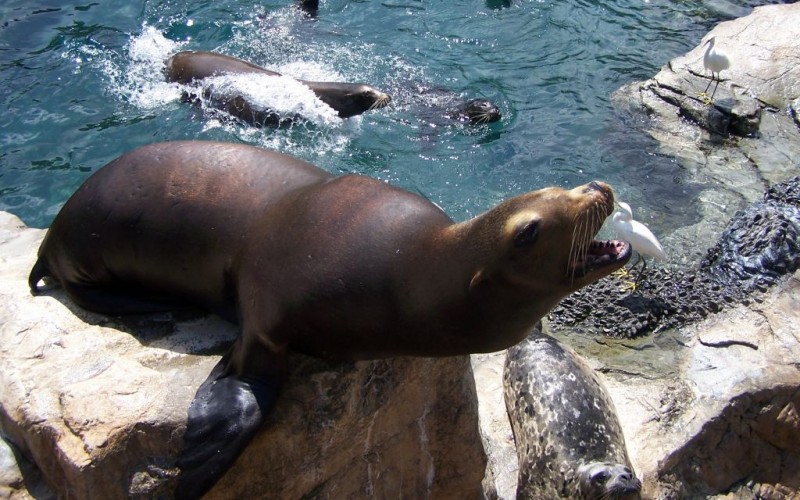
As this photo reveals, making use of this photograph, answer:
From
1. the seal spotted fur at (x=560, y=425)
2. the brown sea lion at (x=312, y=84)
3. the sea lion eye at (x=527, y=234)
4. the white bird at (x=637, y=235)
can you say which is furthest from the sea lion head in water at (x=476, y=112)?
the sea lion eye at (x=527, y=234)

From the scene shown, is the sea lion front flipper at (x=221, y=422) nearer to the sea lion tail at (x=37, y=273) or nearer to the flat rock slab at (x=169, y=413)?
the flat rock slab at (x=169, y=413)

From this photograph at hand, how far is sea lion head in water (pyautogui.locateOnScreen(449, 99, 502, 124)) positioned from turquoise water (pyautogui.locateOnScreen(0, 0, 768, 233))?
0.40ft

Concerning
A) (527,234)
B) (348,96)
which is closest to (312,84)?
(348,96)

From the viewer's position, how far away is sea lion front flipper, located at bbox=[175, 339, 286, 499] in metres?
3.45

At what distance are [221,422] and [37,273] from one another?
1.70 m

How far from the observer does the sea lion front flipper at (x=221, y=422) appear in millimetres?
3449

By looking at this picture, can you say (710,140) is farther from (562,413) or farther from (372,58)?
(562,413)

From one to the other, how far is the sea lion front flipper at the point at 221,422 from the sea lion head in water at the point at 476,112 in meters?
5.79

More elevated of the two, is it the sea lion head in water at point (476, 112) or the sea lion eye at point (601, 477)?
the sea lion head in water at point (476, 112)

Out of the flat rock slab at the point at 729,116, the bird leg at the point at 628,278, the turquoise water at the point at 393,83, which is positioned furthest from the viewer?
the flat rock slab at the point at 729,116

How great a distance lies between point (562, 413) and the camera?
5727mm

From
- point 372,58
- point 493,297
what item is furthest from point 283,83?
point 493,297

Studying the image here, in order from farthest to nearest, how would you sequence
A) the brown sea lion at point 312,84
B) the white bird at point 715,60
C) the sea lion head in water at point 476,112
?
the white bird at point 715,60 → the sea lion head in water at point 476,112 → the brown sea lion at point 312,84

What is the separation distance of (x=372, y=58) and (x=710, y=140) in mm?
4051
